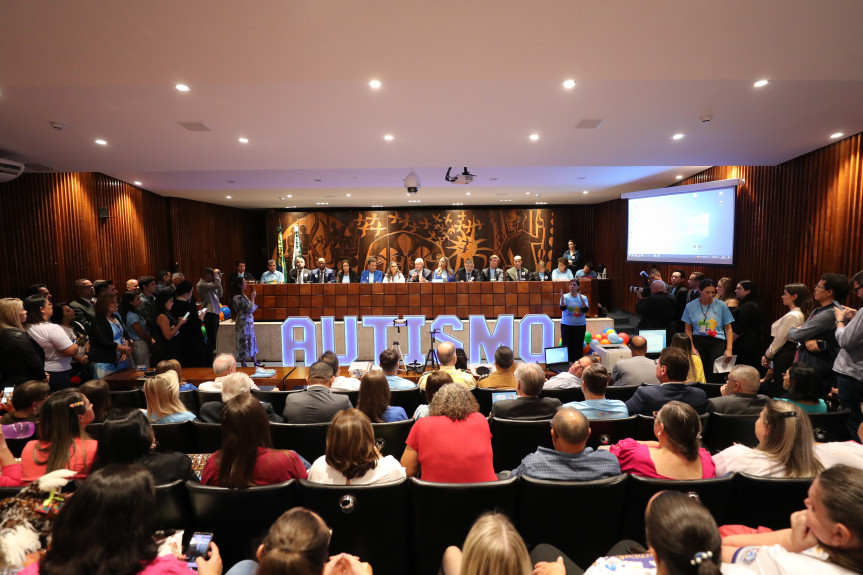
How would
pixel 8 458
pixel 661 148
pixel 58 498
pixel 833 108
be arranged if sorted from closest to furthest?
pixel 58 498
pixel 8 458
pixel 833 108
pixel 661 148

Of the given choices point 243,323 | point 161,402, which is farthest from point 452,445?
point 243,323

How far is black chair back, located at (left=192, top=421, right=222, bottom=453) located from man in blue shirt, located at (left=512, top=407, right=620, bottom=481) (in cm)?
180

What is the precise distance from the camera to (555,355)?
5.44 metres

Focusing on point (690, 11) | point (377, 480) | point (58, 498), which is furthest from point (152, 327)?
point (690, 11)

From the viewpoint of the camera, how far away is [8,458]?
7.14ft

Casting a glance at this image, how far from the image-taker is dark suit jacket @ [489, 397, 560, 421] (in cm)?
278

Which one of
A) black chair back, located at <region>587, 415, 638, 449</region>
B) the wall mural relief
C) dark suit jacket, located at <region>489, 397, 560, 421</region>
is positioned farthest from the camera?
the wall mural relief

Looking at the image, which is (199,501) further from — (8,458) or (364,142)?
(364,142)

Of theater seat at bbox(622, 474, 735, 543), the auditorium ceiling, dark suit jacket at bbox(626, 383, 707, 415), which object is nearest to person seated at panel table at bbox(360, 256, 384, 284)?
the auditorium ceiling

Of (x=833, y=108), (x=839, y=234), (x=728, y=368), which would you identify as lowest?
(x=728, y=368)

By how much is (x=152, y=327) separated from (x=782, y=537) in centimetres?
592

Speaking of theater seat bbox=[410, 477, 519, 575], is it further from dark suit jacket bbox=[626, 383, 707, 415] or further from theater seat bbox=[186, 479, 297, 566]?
dark suit jacket bbox=[626, 383, 707, 415]

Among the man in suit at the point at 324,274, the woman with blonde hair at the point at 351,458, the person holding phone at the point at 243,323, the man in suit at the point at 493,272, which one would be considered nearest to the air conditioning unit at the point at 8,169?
the person holding phone at the point at 243,323

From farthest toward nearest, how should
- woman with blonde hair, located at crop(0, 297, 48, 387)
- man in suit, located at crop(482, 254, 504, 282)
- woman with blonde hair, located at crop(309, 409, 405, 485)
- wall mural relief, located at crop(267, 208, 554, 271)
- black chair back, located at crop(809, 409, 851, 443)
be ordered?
wall mural relief, located at crop(267, 208, 554, 271), man in suit, located at crop(482, 254, 504, 282), woman with blonde hair, located at crop(0, 297, 48, 387), black chair back, located at crop(809, 409, 851, 443), woman with blonde hair, located at crop(309, 409, 405, 485)
